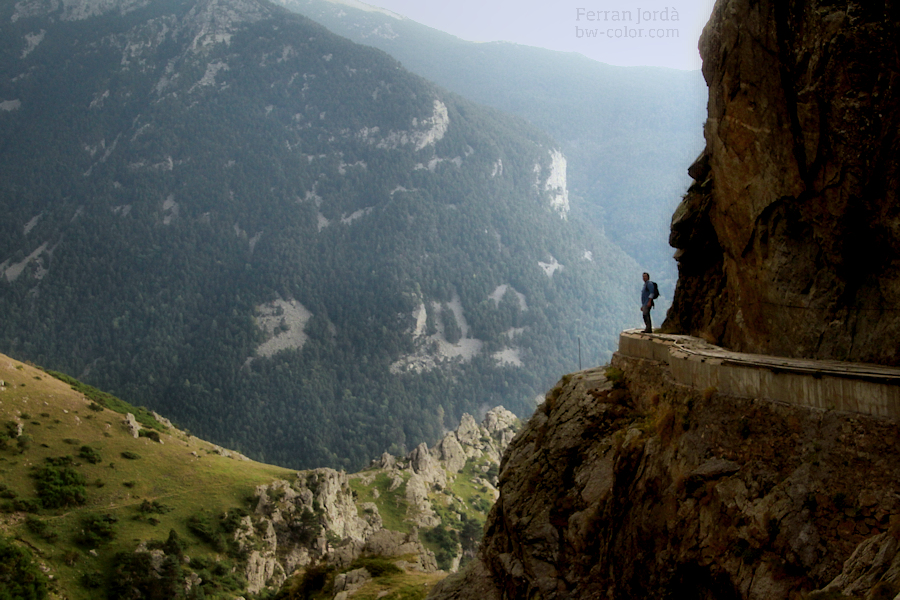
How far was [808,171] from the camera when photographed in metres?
15.7

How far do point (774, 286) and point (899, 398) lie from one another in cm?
636

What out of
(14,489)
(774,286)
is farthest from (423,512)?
(774,286)

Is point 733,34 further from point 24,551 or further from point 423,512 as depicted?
point 423,512

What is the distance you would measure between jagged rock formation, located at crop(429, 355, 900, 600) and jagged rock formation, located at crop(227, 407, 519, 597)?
30.6 m

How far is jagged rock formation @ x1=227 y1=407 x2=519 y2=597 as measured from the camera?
8050 centimetres

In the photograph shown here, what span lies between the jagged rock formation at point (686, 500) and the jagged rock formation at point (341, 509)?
100 feet

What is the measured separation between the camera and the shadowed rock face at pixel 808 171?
14.3 m

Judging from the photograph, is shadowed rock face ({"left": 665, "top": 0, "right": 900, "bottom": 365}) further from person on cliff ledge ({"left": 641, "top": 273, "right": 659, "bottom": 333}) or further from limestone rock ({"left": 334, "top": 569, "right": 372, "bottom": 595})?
limestone rock ({"left": 334, "top": 569, "right": 372, "bottom": 595})

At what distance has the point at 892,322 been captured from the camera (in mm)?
14266

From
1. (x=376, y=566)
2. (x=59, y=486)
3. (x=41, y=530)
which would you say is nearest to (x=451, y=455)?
(x=59, y=486)

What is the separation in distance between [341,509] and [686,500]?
84830 mm

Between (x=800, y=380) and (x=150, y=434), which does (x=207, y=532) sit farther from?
(x=800, y=380)

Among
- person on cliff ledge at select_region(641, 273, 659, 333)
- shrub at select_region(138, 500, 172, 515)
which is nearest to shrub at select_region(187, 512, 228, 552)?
shrub at select_region(138, 500, 172, 515)

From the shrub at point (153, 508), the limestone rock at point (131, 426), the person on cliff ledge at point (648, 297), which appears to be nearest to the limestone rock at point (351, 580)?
the person on cliff ledge at point (648, 297)
